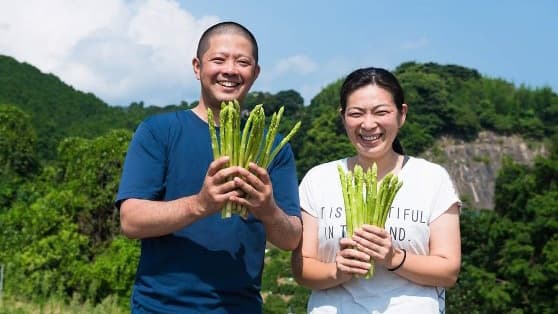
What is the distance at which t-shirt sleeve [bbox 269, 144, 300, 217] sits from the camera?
3.37 metres

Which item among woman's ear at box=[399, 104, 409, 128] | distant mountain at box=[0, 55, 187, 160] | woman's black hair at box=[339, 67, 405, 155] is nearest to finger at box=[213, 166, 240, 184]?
woman's black hair at box=[339, 67, 405, 155]

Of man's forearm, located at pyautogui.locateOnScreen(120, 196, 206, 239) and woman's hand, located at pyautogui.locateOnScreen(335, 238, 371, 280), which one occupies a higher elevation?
man's forearm, located at pyautogui.locateOnScreen(120, 196, 206, 239)

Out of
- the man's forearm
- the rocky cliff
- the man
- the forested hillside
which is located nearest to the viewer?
the man's forearm

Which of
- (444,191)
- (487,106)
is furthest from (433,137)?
(444,191)

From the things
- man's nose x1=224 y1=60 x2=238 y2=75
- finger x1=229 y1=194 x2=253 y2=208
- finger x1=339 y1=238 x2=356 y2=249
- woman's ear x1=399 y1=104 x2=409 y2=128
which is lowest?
finger x1=339 y1=238 x2=356 y2=249

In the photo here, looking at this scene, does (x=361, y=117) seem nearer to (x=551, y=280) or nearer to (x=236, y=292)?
(x=236, y=292)

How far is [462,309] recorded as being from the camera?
29406 millimetres

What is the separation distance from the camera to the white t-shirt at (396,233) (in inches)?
130

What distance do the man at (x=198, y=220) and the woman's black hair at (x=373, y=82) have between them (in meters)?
0.49

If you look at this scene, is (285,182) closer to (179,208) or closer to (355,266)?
(355,266)

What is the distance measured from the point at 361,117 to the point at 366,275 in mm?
756

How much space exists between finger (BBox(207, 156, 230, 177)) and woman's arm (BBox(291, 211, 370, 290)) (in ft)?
2.47

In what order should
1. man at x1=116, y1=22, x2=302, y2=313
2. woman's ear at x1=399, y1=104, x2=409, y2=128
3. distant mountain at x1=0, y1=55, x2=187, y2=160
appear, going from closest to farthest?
man at x1=116, y1=22, x2=302, y2=313, woman's ear at x1=399, y1=104, x2=409, y2=128, distant mountain at x1=0, y1=55, x2=187, y2=160

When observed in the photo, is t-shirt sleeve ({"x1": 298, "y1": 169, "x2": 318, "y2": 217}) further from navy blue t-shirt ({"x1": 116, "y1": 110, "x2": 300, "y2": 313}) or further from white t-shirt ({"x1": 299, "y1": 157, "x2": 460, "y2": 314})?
navy blue t-shirt ({"x1": 116, "y1": 110, "x2": 300, "y2": 313})
